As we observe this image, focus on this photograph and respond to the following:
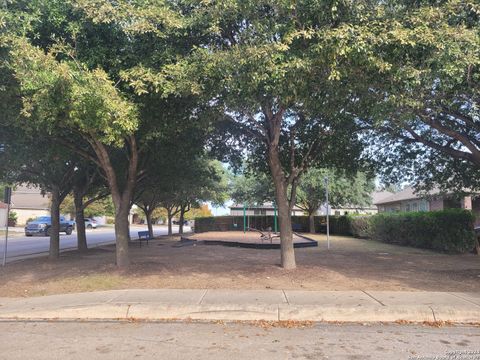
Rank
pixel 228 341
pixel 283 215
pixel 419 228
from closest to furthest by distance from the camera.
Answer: pixel 228 341
pixel 283 215
pixel 419 228

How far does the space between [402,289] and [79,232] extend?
13.3 metres

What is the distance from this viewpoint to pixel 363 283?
1077cm

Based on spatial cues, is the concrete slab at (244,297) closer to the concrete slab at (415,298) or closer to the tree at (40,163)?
the concrete slab at (415,298)

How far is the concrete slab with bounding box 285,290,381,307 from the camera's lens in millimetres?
8547

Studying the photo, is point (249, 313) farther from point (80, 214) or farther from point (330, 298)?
point (80, 214)

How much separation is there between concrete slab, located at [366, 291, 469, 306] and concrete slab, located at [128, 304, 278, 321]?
2234 mm

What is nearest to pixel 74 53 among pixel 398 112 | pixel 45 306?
pixel 45 306

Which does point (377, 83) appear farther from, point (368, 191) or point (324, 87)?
point (368, 191)

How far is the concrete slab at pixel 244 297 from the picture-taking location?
8.75 meters

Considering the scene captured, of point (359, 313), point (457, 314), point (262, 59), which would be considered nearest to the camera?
point (457, 314)

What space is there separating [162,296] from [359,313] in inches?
149

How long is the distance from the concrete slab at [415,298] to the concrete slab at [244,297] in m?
1.92

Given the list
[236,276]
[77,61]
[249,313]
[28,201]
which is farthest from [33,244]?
[28,201]

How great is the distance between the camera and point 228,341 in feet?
21.9
